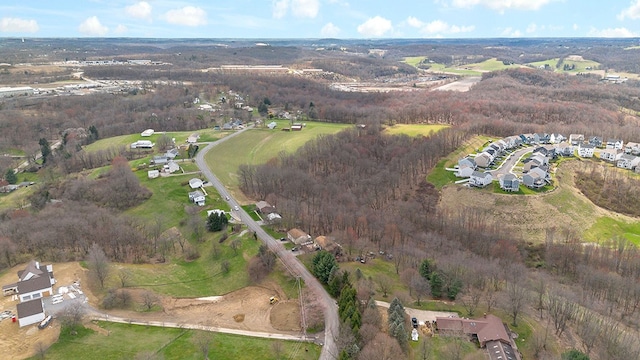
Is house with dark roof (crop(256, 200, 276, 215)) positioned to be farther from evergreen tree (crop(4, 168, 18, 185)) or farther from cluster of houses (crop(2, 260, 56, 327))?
evergreen tree (crop(4, 168, 18, 185))

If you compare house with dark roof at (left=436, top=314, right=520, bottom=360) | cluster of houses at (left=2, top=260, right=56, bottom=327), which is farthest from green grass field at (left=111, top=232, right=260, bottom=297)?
house with dark roof at (left=436, top=314, right=520, bottom=360)

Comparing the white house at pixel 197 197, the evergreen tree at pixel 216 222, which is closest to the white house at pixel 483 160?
the evergreen tree at pixel 216 222

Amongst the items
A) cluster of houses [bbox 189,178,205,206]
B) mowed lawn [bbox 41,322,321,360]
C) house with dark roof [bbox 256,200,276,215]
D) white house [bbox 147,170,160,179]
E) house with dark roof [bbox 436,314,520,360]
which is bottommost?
mowed lawn [bbox 41,322,321,360]

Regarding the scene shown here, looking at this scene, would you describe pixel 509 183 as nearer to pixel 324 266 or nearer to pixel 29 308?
pixel 324 266

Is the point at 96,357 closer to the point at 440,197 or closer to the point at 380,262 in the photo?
the point at 380,262

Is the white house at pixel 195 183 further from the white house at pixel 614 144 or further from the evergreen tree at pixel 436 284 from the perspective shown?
the white house at pixel 614 144

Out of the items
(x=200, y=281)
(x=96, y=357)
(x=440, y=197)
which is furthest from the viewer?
(x=440, y=197)

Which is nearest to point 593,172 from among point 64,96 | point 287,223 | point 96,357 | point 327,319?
point 287,223
